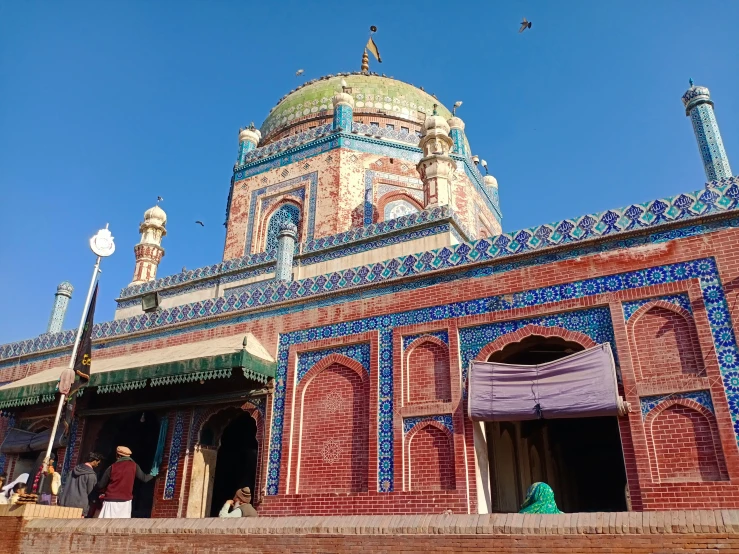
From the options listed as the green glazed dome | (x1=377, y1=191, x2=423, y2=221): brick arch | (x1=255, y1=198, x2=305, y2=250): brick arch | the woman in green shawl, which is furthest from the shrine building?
the green glazed dome

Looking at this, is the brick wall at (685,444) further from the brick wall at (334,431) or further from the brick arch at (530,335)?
the brick wall at (334,431)

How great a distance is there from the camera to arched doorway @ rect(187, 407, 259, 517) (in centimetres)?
1059

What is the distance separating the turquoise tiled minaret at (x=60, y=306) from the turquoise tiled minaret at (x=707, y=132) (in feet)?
49.9

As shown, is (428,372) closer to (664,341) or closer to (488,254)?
(488,254)

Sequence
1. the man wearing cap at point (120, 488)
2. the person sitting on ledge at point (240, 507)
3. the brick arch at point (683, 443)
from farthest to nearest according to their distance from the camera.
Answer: the person sitting on ledge at point (240, 507) < the man wearing cap at point (120, 488) < the brick arch at point (683, 443)

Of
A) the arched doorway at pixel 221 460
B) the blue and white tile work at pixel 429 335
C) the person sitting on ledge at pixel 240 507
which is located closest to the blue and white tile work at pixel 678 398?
the blue and white tile work at pixel 429 335

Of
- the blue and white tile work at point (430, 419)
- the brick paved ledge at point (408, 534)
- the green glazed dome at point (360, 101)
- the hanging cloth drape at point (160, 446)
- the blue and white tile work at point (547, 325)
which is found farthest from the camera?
the green glazed dome at point (360, 101)

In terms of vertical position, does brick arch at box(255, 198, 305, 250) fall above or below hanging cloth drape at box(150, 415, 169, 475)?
above

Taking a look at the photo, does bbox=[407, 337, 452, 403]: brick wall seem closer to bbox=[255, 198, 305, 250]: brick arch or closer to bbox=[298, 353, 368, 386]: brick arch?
bbox=[298, 353, 368, 386]: brick arch

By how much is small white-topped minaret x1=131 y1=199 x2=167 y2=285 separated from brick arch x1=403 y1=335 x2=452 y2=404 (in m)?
10.3

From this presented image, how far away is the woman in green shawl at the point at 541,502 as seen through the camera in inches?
238

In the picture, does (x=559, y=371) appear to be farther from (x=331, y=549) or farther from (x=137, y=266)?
(x=137, y=266)

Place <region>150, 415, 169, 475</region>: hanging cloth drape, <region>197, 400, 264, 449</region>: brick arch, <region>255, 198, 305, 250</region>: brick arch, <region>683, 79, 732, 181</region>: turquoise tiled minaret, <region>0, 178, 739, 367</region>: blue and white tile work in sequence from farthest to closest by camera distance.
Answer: <region>255, 198, 305, 250</region>: brick arch
<region>150, 415, 169, 475</region>: hanging cloth drape
<region>197, 400, 264, 449</region>: brick arch
<region>683, 79, 732, 181</region>: turquoise tiled minaret
<region>0, 178, 739, 367</region>: blue and white tile work

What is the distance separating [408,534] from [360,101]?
16.2 metres
